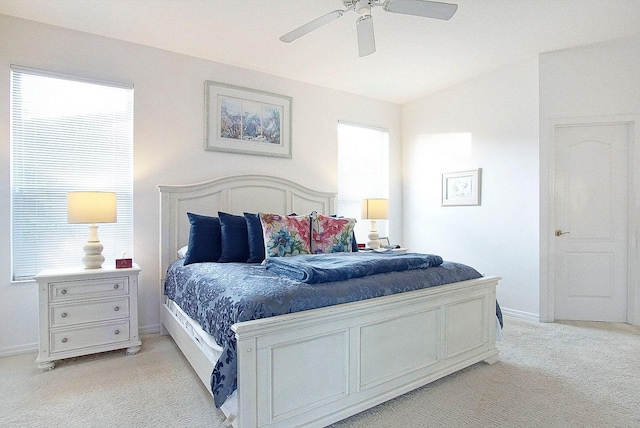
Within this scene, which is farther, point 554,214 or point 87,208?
point 554,214

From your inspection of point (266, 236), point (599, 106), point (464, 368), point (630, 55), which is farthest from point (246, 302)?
point (630, 55)

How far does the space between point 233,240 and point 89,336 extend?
1254 millimetres

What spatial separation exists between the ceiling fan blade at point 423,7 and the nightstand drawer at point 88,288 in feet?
8.91

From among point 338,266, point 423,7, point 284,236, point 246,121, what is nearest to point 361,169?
point 246,121

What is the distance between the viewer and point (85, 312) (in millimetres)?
2580

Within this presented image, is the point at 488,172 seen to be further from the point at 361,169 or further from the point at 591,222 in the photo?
the point at 361,169

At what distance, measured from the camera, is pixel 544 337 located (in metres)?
3.06

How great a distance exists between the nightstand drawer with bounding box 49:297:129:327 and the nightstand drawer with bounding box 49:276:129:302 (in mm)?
59

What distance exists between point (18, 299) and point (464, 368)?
11.4 ft

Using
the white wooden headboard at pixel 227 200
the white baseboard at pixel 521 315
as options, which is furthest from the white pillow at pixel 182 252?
the white baseboard at pixel 521 315

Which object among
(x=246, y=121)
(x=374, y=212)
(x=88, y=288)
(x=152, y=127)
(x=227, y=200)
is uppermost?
(x=246, y=121)

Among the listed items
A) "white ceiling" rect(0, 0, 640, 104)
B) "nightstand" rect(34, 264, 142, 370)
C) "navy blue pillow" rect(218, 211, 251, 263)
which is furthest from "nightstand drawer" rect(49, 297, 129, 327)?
"white ceiling" rect(0, 0, 640, 104)

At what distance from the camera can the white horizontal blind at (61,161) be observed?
279 cm

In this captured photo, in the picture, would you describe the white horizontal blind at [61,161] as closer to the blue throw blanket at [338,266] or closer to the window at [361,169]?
the blue throw blanket at [338,266]
